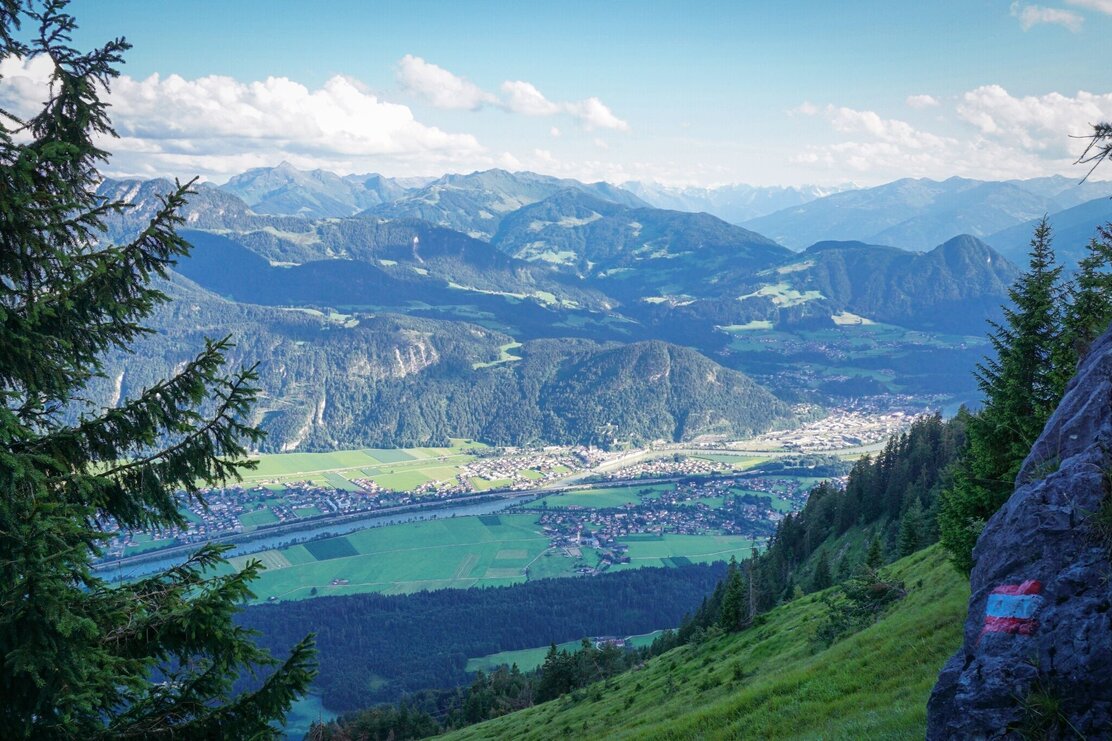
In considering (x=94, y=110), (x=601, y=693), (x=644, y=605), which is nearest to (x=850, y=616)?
(x=601, y=693)

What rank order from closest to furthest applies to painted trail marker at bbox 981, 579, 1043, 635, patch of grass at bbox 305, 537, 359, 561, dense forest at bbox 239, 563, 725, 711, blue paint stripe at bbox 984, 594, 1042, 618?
painted trail marker at bbox 981, 579, 1043, 635
blue paint stripe at bbox 984, 594, 1042, 618
dense forest at bbox 239, 563, 725, 711
patch of grass at bbox 305, 537, 359, 561

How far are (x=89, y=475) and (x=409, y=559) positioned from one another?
173m

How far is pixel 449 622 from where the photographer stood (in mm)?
138500

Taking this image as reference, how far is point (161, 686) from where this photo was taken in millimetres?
9977

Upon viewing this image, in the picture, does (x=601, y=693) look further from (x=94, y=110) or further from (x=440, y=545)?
(x=440, y=545)

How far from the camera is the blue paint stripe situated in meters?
11.2

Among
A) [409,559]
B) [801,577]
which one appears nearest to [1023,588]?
[801,577]

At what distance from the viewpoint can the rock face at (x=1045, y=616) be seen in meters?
9.91

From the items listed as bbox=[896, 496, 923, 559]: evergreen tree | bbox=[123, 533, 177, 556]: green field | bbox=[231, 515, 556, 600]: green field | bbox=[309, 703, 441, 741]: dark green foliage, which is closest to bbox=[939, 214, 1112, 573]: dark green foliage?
bbox=[896, 496, 923, 559]: evergreen tree

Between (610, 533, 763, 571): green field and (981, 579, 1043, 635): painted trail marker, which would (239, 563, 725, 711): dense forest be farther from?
(981, 579, 1043, 635): painted trail marker

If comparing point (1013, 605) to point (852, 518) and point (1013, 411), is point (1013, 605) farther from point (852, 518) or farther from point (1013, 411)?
point (852, 518)

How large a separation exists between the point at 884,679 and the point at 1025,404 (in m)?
12.4

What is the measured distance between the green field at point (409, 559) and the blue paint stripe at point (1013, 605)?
154136 mm

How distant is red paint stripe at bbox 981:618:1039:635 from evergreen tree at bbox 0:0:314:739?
10.8m
